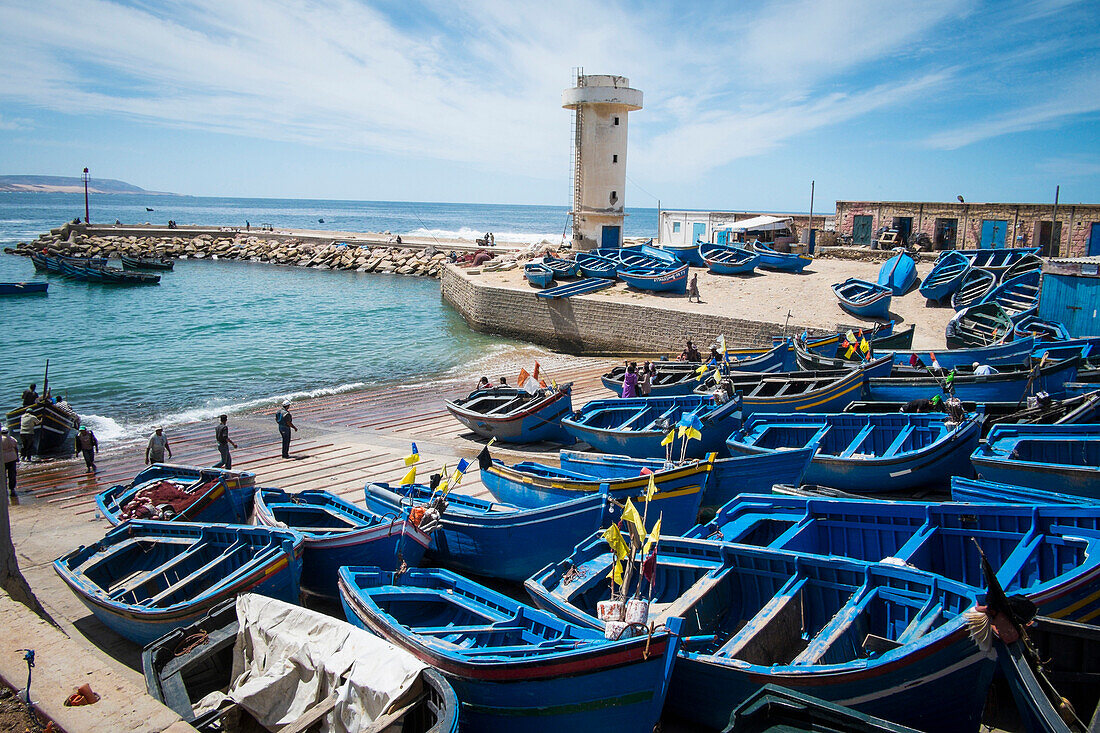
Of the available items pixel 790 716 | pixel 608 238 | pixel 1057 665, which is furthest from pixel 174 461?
pixel 608 238

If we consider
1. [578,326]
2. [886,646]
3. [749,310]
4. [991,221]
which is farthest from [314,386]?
[991,221]

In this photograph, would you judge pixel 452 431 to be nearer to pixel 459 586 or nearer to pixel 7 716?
pixel 459 586

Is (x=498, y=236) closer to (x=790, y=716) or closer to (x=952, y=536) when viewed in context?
(x=952, y=536)

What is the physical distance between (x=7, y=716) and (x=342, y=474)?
31.9ft

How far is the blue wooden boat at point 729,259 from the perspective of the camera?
35.5 m

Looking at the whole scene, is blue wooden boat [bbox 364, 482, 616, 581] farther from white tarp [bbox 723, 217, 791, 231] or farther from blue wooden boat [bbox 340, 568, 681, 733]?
white tarp [bbox 723, 217, 791, 231]

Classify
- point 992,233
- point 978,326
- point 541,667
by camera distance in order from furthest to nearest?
point 992,233 < point 978,326 < point 541,667

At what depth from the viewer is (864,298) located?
27.9 meters

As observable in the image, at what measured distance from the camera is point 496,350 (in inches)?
1266

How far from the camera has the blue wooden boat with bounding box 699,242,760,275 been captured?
116ft

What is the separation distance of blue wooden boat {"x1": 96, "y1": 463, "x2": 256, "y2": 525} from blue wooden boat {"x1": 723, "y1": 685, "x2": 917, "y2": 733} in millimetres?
9281

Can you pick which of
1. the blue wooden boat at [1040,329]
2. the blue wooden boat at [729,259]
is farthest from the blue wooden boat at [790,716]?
the blue wooden boat at [729,259]

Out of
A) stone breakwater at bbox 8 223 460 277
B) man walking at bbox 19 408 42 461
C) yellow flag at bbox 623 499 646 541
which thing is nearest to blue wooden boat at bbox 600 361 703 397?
yellow flag at bbox 623 499 646 541

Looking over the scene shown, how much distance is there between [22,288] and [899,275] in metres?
55.7
